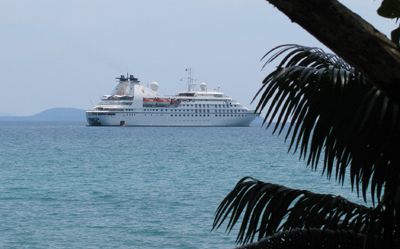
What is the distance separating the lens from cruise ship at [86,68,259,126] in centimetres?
6788

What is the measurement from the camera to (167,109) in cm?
6819

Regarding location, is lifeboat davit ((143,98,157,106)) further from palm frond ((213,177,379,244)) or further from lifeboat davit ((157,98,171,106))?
palm frond ((213,177,379,244))

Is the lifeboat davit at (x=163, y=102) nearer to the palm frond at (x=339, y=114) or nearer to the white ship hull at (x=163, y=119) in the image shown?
the white ship hull at (x=163, y=119)

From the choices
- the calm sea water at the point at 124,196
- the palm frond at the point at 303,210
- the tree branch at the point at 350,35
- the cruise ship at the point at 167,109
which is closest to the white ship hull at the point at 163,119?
the cruise ship at the point at 167,109

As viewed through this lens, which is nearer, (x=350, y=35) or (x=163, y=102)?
(x=350, y=35)

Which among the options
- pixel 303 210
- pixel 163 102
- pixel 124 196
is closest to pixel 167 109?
pixel 163 102

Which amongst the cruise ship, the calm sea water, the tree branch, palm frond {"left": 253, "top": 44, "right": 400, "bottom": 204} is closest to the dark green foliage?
palm frond {"left": 253, "top": 44, "right": 400, "bottom": 204}

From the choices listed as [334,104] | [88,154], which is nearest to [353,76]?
[334,104]

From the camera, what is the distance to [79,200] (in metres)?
13.5

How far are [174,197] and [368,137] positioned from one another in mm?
12209

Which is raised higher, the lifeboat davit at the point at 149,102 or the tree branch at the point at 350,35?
the lifeboat davit at the point at 149,102

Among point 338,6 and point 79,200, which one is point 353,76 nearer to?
point 338,6

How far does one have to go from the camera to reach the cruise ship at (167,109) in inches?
2672

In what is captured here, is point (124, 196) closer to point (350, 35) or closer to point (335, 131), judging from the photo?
point (335, 131)
